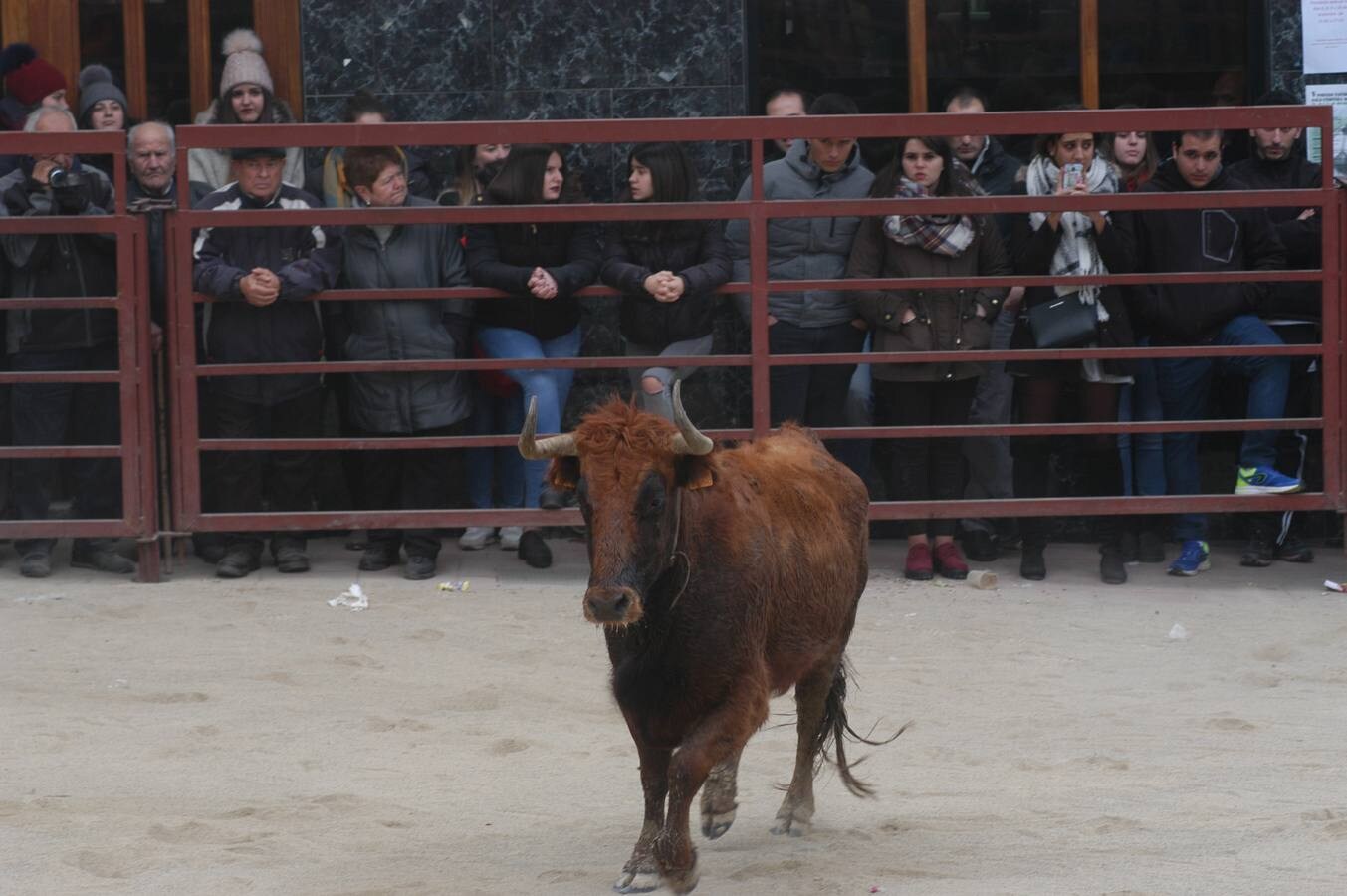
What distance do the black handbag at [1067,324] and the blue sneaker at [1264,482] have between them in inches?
41.8

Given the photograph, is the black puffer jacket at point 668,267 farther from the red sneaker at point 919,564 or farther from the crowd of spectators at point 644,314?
the red sneaker at point 919,564

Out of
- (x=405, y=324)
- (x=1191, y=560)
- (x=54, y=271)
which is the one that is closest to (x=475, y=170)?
(x=405, y=324)

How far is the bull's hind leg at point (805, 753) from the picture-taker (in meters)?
6.28

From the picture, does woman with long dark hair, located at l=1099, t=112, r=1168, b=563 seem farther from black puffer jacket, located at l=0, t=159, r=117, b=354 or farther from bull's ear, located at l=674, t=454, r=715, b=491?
black puffer jacket, located at l=0, t=159, r=117, b=354

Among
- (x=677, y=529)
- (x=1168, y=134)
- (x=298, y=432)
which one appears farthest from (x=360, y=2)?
(x=677, y=529)

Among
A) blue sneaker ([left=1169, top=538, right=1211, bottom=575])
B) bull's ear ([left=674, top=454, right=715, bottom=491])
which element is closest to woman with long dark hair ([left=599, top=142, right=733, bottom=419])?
blue sneaker ([left=1169, top=538, right=1211, bottom=575])

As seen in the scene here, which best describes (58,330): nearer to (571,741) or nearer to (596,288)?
(596,288)

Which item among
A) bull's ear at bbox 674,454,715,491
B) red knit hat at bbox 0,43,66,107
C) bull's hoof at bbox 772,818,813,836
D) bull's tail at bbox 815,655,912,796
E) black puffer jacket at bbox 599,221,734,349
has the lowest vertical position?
bull's hoof at bbox 772,818,813,836

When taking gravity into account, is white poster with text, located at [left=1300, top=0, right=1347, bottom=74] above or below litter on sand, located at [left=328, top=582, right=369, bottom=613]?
above

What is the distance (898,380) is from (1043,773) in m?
3.16

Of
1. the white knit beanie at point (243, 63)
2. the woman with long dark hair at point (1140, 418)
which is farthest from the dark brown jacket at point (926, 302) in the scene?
the white knit beanie at point (243, 63)

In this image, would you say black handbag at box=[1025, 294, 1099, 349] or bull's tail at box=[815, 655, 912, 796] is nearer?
bull's tail at box=[815, 655, 912, 796]

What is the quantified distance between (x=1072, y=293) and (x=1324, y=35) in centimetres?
230

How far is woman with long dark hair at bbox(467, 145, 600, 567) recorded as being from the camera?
940cm
